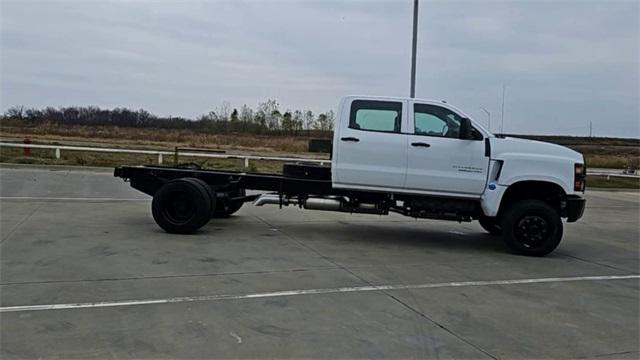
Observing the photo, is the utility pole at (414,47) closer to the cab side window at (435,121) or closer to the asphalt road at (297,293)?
the asphalt road at (297,293)

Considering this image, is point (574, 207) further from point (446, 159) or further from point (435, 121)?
point (435, 121)

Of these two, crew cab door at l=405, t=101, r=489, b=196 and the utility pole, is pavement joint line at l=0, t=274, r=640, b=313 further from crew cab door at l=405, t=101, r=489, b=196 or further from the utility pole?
the utility pole

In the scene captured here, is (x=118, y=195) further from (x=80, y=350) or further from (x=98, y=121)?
(x=98, y=121)

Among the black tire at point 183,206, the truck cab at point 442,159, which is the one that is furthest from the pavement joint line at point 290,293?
→ the black tire at point 183,206

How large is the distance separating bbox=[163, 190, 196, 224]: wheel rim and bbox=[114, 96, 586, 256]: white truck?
3 cm

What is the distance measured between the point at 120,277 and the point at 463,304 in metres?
3.82

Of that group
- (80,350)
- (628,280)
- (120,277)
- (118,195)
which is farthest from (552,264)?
(118,195)

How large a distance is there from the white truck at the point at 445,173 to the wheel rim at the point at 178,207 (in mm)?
28

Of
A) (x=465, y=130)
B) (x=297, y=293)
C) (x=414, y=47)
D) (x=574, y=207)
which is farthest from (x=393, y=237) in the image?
(x=414, y=47)

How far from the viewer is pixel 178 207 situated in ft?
31.4

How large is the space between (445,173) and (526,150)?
1.34 meters

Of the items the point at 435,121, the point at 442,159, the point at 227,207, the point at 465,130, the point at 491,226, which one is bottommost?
the point at 491,226

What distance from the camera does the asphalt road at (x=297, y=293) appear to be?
4.63 metres

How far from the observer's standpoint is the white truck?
8852 mm
